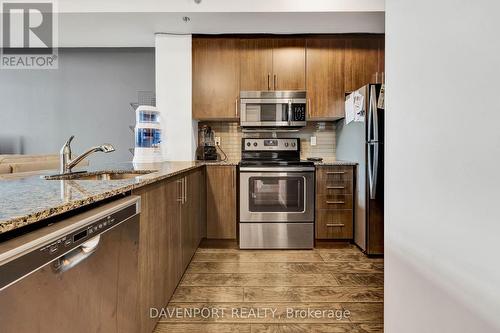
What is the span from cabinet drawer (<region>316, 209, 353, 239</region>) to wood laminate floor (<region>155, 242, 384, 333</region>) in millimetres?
219

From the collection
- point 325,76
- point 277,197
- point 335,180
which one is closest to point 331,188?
point 335,180

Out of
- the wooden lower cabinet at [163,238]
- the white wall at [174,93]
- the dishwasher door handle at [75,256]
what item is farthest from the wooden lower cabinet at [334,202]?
the dishwasher door handle at [75,256]

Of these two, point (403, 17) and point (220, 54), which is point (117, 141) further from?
point (403, 17)

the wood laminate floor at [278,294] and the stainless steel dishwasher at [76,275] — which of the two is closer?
the stainless steel dishwasher at [76,275]

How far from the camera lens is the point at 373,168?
256 cm

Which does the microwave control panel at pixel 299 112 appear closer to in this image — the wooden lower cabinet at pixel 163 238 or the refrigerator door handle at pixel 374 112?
the refrigerator door handle at pixel 374 112

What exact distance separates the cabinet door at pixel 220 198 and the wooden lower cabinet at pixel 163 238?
51 cm

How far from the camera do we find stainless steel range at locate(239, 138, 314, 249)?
2.87 m

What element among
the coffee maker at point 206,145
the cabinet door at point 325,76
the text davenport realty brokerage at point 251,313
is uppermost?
the cabinet door at point 325,76

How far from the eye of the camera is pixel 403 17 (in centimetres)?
102

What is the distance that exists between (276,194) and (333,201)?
0.60 metres

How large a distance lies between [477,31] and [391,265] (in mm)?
831

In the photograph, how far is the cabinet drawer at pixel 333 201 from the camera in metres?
2.93

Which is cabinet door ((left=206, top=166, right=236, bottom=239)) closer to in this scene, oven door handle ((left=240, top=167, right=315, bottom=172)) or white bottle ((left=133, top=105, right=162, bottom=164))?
oven door handle ((left=240, top=167, right=315, bottom=172))
